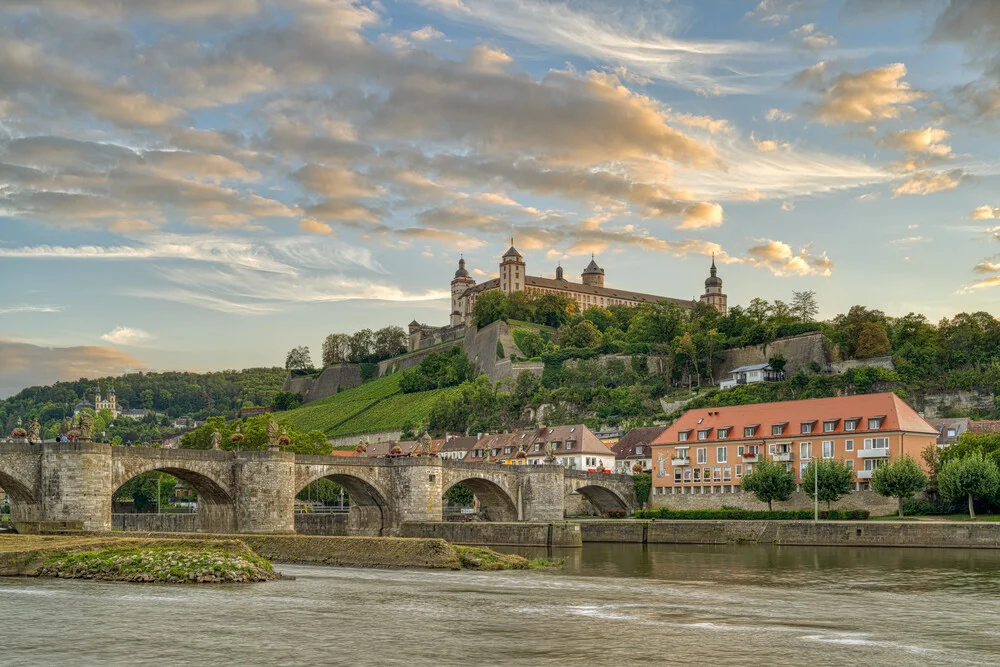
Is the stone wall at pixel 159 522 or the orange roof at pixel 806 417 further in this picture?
the orange roof at pixel 806 417

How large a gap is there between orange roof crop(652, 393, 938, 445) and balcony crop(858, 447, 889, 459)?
1.32m

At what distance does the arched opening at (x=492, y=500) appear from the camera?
8481cm

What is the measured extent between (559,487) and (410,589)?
1890 inches

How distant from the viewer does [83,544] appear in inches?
1676

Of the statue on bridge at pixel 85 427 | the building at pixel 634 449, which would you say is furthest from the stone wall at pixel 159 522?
the building at pixel 634 449

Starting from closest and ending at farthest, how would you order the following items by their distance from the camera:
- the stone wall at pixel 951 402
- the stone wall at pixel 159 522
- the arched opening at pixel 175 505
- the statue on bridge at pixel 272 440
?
1. the arched opening at pixel 175 505
2. the statue on bridge at pixel 272 440
3. the stone wall at pixel 159 522
4. the stone wall at pixel 951 402

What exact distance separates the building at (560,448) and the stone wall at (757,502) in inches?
646

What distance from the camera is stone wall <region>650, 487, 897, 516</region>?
7900cm

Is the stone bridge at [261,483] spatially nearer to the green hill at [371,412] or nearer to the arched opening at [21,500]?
the arched opening at [21,500]

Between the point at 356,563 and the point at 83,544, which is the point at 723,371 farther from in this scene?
the point at 83,544

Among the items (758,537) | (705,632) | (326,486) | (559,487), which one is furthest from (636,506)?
(705,632)

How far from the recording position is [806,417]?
290ft

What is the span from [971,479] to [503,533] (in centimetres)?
2909

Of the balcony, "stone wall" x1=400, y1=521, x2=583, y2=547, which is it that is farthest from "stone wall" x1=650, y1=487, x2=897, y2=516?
"stone wall" x1=400, y1=521, x2=583, y2=547
